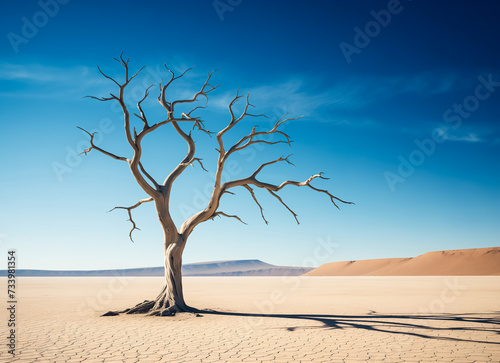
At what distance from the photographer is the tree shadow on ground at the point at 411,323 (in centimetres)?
989

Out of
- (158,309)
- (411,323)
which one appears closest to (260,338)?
(411,323)

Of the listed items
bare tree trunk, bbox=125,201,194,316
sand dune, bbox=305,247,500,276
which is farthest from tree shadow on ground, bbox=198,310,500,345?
sand dune, bbox=305,247,500,276

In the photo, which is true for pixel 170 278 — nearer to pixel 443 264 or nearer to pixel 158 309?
pixel 158 309

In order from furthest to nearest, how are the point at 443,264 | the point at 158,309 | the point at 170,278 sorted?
the point at 443,264, the point at 170,278, the point at 158,309

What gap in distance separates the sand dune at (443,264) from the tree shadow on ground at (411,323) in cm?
9616

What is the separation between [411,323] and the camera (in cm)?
1139

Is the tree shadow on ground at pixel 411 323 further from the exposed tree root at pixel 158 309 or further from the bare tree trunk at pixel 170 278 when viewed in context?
the bare tree trunk at pixel 170 278

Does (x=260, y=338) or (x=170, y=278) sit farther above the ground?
(x=170, y=278)

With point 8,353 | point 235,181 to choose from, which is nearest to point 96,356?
point 8,353

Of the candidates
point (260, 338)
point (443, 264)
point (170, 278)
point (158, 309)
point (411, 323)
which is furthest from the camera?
point (443, 264)

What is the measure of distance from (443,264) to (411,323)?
10820cm

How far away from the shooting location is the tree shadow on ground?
32.4 feet

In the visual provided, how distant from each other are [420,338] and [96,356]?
23.5ft

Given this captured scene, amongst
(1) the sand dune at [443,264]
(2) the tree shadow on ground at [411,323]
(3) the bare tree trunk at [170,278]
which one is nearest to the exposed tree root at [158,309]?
(3) the bare tree trunk at [170,278]
